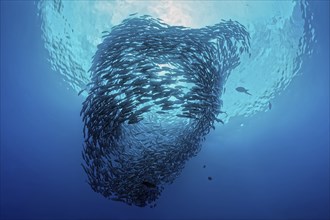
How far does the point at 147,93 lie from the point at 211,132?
14.7 metres

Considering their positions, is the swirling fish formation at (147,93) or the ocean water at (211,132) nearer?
the swirling fish formation at (147,93)

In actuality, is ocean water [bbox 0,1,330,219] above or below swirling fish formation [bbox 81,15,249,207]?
above

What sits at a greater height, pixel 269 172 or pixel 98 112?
pixel 269 172

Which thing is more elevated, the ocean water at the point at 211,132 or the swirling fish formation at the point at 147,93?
the ocean water at the point at 211,132

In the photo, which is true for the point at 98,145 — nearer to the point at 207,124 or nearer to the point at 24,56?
the point at 207,124

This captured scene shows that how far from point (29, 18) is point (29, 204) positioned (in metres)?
22.4

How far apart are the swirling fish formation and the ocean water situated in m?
4.22

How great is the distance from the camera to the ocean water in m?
12.4

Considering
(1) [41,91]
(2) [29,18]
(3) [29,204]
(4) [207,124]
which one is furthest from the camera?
(3) [29,204]

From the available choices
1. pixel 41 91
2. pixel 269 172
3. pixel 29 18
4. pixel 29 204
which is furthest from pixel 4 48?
pixel 269 172

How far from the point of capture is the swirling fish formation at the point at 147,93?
24.8ft

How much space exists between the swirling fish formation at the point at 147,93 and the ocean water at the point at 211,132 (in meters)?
4.22

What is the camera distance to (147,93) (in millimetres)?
7637

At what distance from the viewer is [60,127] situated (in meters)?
21.4
